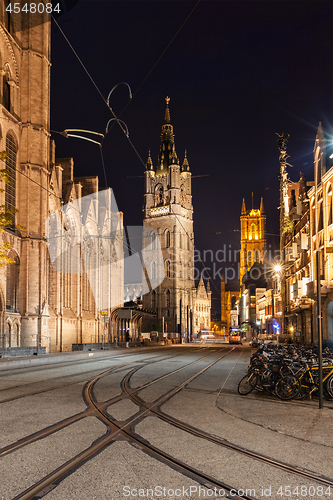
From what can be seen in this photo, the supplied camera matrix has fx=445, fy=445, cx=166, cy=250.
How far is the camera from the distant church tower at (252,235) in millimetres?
151250

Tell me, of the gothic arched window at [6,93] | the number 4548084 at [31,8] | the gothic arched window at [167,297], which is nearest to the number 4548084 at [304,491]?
the gothic arched window at [6,93]

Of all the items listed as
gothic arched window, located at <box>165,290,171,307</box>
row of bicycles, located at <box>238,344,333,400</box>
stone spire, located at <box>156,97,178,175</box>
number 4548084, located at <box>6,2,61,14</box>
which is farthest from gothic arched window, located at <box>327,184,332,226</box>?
stone spire, located at <box>156,97,178,175</box>

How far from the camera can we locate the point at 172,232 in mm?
108750

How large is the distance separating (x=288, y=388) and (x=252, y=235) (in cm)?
14777

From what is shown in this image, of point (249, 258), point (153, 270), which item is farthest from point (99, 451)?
point (249, 258)

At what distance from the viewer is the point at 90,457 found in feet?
18.1

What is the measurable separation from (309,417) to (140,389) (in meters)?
4.96

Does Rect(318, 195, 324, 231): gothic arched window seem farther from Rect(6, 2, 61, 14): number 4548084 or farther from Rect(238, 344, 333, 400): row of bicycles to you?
Rect(6, 2, 61, 14): number 4548084

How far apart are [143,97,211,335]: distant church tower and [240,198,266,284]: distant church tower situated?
38.5 meters

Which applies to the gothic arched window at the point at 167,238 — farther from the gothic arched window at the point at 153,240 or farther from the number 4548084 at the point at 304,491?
the number 4548084 at the point at 304,491

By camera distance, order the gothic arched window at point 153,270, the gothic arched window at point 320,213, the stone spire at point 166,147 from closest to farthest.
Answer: the gothic arched window at point 320,213 < the gothic arched window at point 153,270 < the stone spire at point 166,147

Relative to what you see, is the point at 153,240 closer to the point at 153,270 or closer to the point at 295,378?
the point at 153,270

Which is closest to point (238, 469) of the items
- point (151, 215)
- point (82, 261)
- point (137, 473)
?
point (137, 473)

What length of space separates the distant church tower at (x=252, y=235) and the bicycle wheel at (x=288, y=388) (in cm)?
14040
